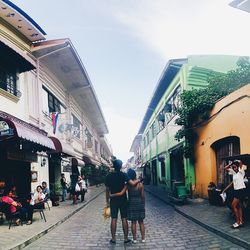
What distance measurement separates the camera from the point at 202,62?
18.1 meters

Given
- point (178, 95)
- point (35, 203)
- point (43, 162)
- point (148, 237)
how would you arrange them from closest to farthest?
1. point (148, 237)
2. point (35, 203)
3. point (43, 162)
4. point (178, 95)

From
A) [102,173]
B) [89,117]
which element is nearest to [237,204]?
[89,117]

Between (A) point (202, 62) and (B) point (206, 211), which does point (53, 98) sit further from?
(B) point (206, 211)

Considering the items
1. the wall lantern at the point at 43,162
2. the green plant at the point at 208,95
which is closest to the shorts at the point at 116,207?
the wall lantern at the point at 43,162

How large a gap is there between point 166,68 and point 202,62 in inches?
99.5

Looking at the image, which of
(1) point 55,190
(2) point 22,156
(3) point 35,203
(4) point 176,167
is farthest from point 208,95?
(3) point 35,203

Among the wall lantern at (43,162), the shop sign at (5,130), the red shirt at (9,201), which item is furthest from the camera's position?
the wall lantern at (43,162)

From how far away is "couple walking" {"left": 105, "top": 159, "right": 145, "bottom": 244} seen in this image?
23.5 ft

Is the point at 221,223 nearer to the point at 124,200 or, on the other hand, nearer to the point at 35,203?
the point at 124,200

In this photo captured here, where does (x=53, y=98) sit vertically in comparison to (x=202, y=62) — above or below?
below

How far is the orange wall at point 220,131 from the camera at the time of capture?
1143cm

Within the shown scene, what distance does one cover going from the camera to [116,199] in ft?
23.6

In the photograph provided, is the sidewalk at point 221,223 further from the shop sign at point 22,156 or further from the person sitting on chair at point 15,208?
the shop sign at point 22,156

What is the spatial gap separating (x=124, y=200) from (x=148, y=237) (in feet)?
3.95
